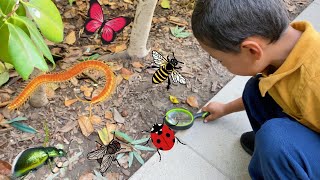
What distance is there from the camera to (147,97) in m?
1.72

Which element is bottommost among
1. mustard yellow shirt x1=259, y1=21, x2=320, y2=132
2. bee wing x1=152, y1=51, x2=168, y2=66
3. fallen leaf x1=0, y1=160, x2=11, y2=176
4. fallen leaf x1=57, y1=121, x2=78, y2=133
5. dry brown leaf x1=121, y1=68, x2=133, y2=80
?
fallen leaf x1=0, y1=160, x2=11, y2=176

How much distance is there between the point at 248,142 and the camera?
1.57 meters

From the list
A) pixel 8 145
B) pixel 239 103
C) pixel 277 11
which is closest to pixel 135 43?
pixel 239 103

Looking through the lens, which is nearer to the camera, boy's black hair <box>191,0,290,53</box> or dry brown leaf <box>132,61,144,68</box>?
boy's black hair <box>191,0,290,53</box>

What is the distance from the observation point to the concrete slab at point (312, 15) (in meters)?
2.27

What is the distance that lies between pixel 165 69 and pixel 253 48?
2.36ft

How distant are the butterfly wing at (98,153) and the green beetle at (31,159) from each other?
0.12 meters

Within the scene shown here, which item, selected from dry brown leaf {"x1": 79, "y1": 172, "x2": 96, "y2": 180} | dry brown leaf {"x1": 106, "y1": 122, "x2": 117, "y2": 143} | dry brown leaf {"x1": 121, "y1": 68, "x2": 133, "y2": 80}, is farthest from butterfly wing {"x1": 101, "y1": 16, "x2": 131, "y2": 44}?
dry brown leaf {"x1": 79, "y1": 172, "x2": 96, "y2": 180}

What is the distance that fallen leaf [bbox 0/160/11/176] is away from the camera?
138cm

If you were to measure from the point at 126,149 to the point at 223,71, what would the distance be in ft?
2.16

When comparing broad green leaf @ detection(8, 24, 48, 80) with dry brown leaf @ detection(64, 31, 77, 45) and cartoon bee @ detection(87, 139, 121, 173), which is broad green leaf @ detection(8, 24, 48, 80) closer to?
cartoon bee @ detection(87, 139, 121, 173)

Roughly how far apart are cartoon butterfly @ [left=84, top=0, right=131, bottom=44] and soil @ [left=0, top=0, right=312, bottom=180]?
112 mm

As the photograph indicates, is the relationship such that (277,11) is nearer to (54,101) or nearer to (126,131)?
(126,131)

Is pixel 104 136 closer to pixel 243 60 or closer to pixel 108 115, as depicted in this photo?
pixel 108 115
